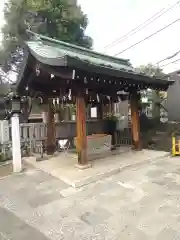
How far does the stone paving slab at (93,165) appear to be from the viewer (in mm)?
6489

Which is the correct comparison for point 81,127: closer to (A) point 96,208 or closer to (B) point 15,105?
(B) point 15,105

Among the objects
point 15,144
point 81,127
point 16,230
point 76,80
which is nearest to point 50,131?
point 15,144

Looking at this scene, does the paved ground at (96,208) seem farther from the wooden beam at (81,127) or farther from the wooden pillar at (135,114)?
the wooden pillar at (135,114)

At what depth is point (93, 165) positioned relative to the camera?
7660mm

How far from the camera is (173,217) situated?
432cm

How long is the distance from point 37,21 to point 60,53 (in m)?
11.9

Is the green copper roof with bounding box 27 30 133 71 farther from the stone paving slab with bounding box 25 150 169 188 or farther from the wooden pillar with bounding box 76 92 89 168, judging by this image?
the stone paving slab with bounding box 25 150 169 188

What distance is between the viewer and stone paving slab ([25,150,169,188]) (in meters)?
6.49

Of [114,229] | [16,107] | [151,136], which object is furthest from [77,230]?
[151,136]

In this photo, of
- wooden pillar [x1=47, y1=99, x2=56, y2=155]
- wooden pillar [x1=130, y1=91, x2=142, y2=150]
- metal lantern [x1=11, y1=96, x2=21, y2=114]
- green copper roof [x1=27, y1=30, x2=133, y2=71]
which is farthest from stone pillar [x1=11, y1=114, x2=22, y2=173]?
wooden pillar [x1=130, y1=91, x2=142, y2=150]

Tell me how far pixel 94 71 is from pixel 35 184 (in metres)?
3.56

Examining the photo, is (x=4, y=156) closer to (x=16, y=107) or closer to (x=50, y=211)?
(x=16, y=107)

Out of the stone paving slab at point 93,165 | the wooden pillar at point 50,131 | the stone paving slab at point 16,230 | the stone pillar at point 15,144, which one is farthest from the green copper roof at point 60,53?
the stone paving slab at point 16,230

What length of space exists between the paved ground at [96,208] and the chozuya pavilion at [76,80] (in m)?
1.63
